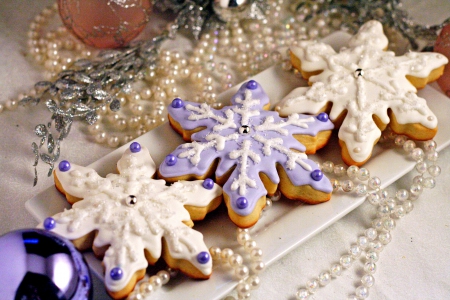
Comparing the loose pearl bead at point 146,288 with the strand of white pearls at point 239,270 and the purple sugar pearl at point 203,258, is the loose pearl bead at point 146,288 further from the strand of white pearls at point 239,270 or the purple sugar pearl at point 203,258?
the purple sugar pearl at point 203,258

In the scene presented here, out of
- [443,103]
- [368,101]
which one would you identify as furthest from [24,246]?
[443,103]

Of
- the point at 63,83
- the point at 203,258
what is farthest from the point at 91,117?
the point at 203,258

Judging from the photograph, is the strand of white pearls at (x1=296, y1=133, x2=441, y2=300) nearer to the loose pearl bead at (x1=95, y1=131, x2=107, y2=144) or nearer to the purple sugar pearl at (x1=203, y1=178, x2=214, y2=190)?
the purple sugar pearl at (x1=203, y1=178, x2=214, y2=190)

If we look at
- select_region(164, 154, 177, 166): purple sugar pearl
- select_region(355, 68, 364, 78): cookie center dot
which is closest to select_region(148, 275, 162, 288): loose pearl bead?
select_region(164, 154, 177, 166): purple sugar pearl

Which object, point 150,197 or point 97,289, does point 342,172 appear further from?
point 97,289

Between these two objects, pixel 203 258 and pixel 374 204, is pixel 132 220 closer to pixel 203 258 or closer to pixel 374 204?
pixel 203 258

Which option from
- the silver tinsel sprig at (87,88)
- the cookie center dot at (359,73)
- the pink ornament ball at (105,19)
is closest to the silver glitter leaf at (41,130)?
the silver tinsel sprig at (87,88)
